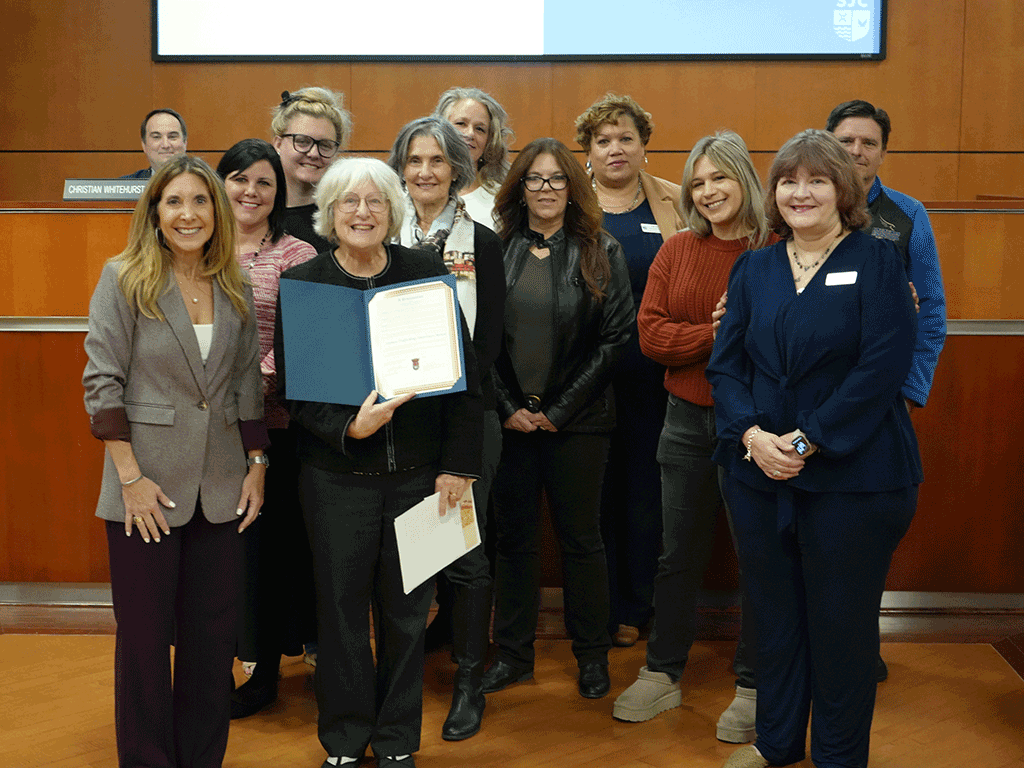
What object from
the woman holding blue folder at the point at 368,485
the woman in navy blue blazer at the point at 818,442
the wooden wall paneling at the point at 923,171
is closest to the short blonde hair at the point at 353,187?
the woman holding blue folder at the point at 368,485

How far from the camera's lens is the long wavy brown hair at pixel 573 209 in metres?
2.77

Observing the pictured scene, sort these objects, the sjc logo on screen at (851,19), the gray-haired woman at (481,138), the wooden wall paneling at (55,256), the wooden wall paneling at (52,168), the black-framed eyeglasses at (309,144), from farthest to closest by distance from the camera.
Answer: the wooden wall paneling at (52,168) < the sjc logo on screen at (851,19) < the wooden wall paneling at (55,256) < the gray-haired woman at (481,138) < the black-framed eyeglasses at (309,144)

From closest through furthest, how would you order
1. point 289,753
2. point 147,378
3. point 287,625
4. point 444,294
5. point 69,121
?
1. point 147,378
2. point 444,294
3. point 289,753
4. point 287,625
5. point 69,121

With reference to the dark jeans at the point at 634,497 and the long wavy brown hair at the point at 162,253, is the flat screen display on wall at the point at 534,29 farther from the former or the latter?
the long wavy brown hair at the point at 162,253

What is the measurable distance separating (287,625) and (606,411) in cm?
115

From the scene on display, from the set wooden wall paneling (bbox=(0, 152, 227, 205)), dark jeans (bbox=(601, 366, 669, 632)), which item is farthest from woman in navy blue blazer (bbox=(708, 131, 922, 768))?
wooden wall paneling (bbox=(0, 152, 227, 205))

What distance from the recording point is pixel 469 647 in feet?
8.86

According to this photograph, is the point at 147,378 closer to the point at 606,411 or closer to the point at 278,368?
the point at 278,368

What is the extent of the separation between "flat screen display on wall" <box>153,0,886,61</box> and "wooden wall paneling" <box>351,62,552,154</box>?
0.07 metres

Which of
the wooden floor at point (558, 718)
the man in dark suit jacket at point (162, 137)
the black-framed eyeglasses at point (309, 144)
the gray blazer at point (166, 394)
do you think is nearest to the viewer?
the gray blazer at point (166, 394)

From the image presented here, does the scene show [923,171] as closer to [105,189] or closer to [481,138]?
[481,138]

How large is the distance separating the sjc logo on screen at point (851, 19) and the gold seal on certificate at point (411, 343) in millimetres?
4663

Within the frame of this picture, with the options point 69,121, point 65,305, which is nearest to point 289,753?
point 65,305

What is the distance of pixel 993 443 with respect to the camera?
3.45m
